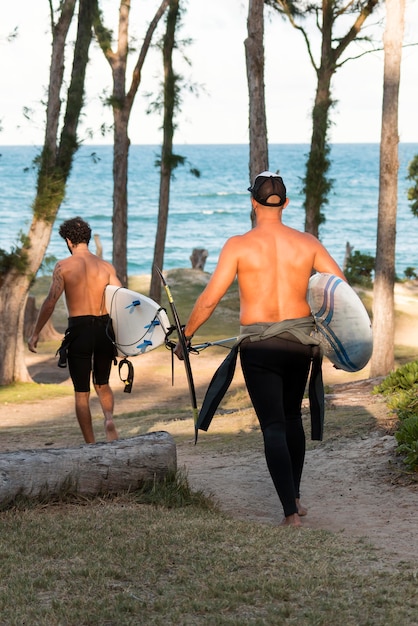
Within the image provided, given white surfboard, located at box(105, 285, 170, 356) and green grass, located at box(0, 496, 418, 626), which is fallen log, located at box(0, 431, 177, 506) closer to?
green grass, located at box(0, 496, 418, 626)

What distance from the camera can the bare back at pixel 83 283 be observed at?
7.75m

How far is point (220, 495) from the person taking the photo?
6.75m

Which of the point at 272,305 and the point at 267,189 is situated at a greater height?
the point at 267,189

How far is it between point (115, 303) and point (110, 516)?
9.21ft

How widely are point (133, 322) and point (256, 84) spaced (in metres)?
7.22

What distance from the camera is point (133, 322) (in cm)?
805

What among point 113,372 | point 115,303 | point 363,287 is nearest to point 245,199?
point 363,287

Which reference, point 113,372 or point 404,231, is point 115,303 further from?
point 404,231

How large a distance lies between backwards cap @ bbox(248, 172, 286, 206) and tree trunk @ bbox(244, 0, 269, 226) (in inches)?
339

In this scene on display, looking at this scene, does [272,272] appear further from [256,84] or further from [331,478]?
[256,84]

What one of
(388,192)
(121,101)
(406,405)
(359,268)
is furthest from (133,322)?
(359,268)

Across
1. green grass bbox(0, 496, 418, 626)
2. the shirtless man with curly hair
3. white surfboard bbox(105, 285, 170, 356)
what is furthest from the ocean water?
green grass bbox(0, 496, 418, 626)

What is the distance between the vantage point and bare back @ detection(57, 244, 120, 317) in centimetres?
775

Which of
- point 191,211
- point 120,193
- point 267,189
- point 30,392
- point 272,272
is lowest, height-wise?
point 191,211
